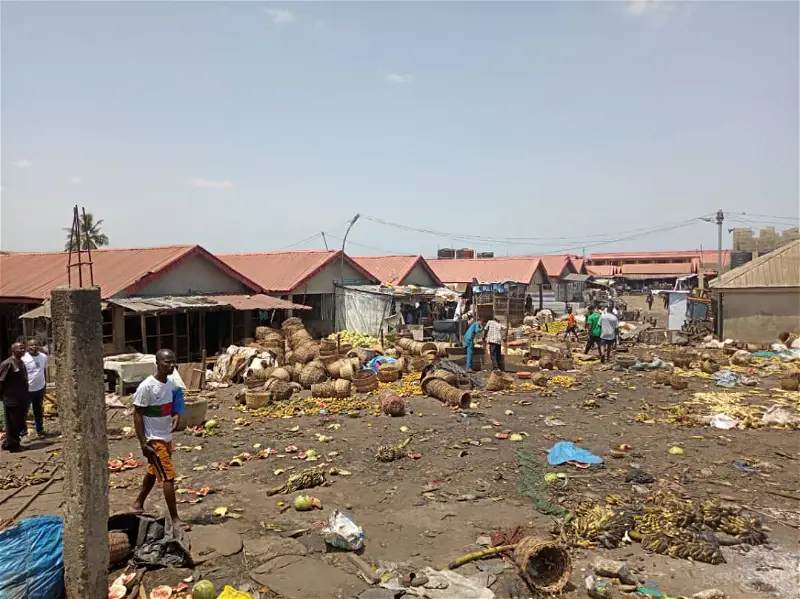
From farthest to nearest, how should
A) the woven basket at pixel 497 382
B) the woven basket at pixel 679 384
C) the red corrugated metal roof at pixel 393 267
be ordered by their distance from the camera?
the red corrugated metal roof at pixel 393 267 → the woven basket at pixel 497 382 → the woven basket at pixel 679 384

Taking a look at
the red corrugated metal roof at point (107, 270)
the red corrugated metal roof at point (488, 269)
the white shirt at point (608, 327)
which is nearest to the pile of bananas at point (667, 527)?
the white shirt at point (608, 327)

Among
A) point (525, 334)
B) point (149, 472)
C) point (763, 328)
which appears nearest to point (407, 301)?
point (525, 334)

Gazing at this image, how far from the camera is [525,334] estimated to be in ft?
87.0

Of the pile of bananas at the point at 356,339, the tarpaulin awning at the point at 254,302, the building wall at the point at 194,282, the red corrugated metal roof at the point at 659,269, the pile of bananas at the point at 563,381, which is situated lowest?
the pile of bananas at the point at 563,381

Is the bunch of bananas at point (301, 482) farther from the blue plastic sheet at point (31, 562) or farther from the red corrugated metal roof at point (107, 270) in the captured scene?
the red corrugated metal roof at point (107, 270)

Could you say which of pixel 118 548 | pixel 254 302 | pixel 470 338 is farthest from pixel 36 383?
pixel 470 338

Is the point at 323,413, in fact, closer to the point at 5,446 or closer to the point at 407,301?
the point at 5,446

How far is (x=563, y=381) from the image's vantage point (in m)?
15.1

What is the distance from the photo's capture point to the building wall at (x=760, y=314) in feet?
69.9

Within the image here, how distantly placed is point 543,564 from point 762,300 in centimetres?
2049

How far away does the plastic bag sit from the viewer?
581 centimetres

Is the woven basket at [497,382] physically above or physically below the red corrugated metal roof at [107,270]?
below

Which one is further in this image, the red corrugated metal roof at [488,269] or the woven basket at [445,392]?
the red corrugated metal roof at [488,269]

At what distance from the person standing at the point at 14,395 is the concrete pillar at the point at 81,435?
5848 mm
